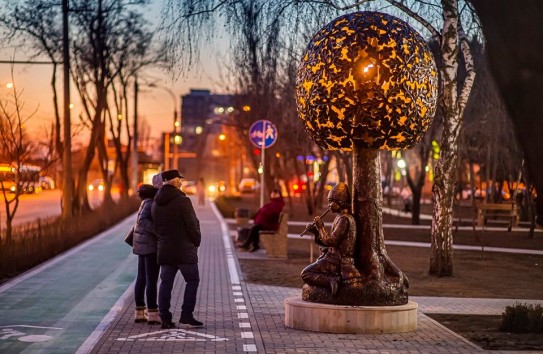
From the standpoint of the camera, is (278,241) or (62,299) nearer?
(62,299)

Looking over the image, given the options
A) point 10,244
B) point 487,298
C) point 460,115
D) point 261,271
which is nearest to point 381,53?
point 487,298

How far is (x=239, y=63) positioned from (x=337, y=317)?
15.4 ft

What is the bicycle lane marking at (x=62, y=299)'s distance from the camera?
12.2 meters

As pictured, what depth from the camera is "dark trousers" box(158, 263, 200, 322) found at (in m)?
12.9

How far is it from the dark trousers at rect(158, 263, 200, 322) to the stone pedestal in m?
1.22

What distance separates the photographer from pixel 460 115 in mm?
20734

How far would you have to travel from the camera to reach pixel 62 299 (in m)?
16.4

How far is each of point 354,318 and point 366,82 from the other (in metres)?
2.65

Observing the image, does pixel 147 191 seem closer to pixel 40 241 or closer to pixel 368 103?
pixel 368 103

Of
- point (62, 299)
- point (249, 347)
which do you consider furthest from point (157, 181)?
point (62, 299)

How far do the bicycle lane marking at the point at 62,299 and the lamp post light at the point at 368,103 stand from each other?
2.96 metres

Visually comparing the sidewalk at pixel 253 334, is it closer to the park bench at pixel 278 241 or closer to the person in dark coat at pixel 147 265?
the person in dark coat at pixel 147 265

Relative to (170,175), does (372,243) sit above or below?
below

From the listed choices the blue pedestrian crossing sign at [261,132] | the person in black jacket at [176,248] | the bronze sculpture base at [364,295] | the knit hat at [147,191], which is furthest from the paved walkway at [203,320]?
the blue pedestrian crossing sign at [261,132]
